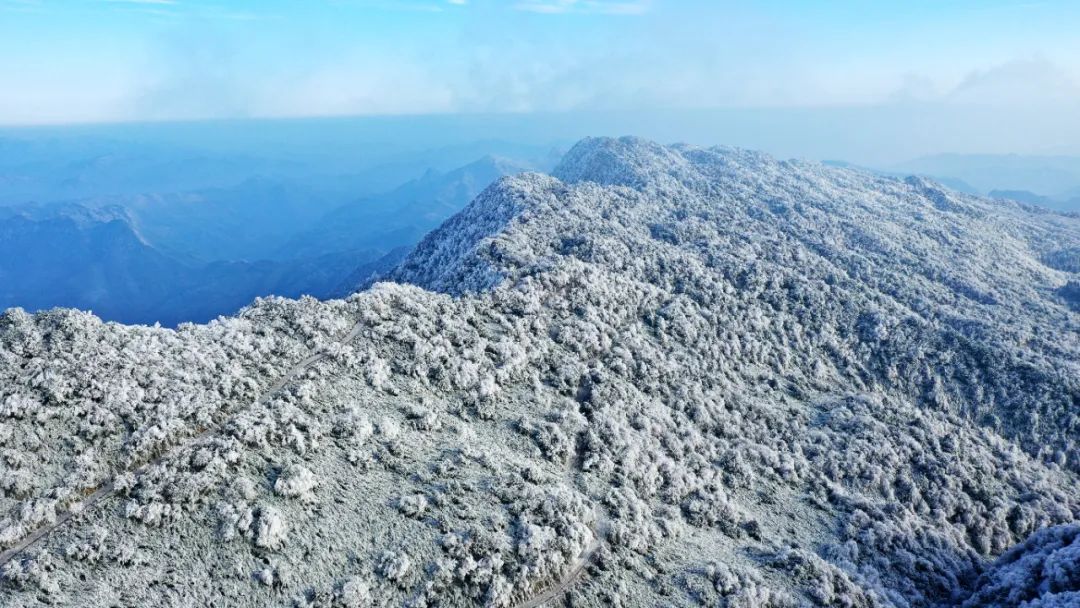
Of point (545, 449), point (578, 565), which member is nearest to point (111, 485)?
point (578, 565)

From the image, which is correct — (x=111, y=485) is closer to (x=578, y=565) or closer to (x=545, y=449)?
(x=578, y=565)

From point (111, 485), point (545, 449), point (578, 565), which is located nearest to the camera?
point (111, 485)

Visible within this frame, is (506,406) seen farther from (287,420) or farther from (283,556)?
(283,556)

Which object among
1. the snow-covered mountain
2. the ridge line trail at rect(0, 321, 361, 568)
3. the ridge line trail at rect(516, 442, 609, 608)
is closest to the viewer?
the ridge line trail at rect(0, 321, 361, 568)

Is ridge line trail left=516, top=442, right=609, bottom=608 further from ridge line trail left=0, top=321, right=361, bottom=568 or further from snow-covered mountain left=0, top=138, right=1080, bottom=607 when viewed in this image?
ridge line trail left=0, top=321, right=361, bottom=568

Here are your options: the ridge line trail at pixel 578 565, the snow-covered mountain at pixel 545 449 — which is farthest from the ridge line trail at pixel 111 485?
the ridge line trail at pixel 578 565

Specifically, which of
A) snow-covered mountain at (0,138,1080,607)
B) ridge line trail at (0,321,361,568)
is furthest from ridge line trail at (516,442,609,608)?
ridge line trail at (0,321,361,568)

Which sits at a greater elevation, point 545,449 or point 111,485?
point 111,485

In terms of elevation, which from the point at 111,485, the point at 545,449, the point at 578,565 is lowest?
the point at 578,565

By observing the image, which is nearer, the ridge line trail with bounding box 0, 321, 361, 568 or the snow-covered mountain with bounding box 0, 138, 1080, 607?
the ridge line trail with bounding box 0, 321, 361, 568
